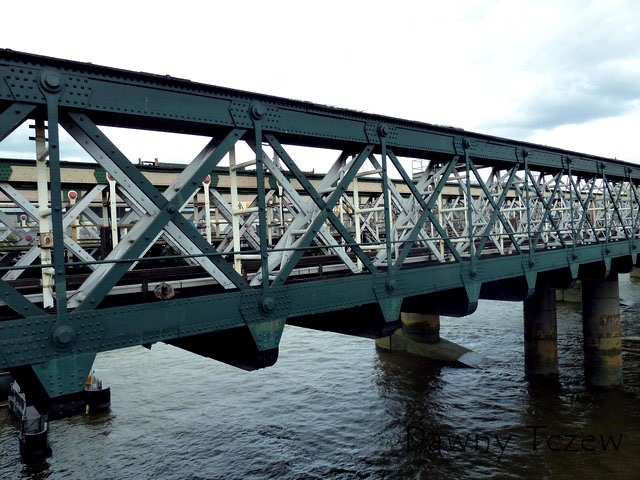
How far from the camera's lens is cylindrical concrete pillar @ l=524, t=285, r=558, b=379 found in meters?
22.0

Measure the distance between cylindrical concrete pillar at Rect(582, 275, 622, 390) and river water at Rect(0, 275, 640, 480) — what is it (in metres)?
0.77

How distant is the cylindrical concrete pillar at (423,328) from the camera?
28250 mm

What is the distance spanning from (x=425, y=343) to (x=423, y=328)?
86 cm

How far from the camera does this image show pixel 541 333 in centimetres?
2209

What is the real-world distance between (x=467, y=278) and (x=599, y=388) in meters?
13.4

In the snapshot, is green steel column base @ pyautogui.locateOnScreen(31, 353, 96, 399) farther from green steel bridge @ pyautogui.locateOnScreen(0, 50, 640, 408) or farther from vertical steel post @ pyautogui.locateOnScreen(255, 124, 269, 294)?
vertical steel post @ pyautogui.locateOnScreen(255, 124, 269, 294)

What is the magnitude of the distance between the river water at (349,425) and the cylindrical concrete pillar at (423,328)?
4.81 ft

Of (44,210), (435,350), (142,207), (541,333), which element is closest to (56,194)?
(44,210)

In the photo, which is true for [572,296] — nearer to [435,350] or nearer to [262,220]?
[435,350]

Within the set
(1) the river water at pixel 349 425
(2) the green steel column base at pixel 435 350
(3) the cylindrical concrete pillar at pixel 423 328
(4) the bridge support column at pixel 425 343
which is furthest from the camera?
(3) the cylindrical concrete pillar at pixel 423 328

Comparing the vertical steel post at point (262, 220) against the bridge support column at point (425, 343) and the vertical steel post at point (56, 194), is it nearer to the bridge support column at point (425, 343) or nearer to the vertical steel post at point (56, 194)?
the vertical steel post at point (56, 194)

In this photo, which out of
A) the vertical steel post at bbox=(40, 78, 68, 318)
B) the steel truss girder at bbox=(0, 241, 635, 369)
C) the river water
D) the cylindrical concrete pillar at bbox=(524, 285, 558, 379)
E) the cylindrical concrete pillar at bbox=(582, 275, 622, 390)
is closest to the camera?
the steel truss girder at bbox=(0, 241, 635, 369)

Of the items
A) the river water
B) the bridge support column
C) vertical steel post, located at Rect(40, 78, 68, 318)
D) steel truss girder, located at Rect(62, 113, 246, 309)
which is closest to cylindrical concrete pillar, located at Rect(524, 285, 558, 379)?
the river water

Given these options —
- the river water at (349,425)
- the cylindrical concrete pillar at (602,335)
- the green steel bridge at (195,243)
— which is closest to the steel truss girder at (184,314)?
the green steel bridge at (195,243)
